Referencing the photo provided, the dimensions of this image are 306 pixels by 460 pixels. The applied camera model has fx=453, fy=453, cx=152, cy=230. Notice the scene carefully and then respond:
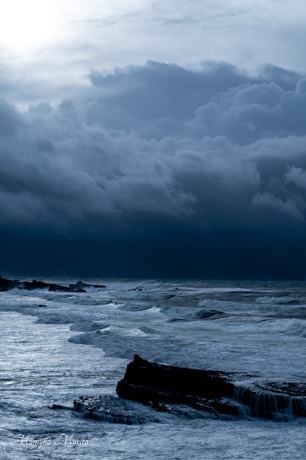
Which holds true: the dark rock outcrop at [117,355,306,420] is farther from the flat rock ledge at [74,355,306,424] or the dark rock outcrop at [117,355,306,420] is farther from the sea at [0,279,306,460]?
the sea at [0,279,306,460]

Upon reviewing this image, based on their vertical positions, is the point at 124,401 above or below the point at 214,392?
below

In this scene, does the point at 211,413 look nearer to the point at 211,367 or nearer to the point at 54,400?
the point at 54,400

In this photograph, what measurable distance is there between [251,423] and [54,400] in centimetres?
386

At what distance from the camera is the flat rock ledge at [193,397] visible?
791 centimetres

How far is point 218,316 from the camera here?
1186 inches

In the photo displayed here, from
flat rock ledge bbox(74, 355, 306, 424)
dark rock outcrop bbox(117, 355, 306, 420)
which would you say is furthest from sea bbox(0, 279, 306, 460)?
dark rock outcrop bbox(117, 355, 306, 420)

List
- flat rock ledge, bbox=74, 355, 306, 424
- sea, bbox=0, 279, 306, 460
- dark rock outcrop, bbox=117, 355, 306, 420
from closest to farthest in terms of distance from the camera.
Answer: sea, bbox=0, 279, 306, 460 → flat rock ledge, bbox=74, 355, 306, 424 → dark rock outcrop, bbox=117, 355, 306, 420

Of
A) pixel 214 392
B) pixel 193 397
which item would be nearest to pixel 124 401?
pixel 193 397

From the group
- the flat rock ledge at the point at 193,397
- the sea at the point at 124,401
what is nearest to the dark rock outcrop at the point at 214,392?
the flat rock ledge at the point at 193,397

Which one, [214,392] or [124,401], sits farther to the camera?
[214,392]

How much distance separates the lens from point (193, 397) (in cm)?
863

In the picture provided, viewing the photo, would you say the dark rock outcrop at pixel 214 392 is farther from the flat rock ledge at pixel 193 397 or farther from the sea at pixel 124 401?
the sea at pixel 124 401

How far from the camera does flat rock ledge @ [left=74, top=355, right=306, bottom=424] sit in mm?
7906

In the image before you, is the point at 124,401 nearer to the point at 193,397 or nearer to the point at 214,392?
the point at 193,397
